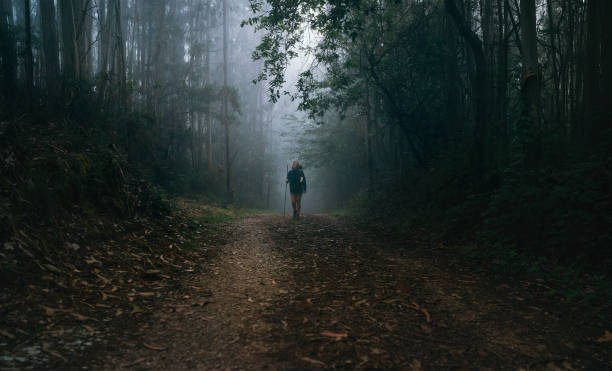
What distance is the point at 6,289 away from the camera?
115 inches

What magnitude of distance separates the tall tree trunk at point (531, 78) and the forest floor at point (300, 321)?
2.47 metres

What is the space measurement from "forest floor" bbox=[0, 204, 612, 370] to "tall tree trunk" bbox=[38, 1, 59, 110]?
5266mm

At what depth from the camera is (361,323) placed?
305cm

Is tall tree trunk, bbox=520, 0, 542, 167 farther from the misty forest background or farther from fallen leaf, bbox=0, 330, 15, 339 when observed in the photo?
fallen leaf, bbox=0, 330, 15, 339

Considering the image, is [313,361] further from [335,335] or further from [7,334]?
[7,334]

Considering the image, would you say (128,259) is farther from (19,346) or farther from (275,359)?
(275,359)

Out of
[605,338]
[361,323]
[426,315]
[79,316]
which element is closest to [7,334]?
[79,316]

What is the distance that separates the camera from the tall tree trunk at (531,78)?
5.63m

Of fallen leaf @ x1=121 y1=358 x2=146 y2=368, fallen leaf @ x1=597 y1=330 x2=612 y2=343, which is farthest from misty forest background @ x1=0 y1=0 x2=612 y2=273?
fallen leaf @ x1=121 y1=358 x2=146 y2=368

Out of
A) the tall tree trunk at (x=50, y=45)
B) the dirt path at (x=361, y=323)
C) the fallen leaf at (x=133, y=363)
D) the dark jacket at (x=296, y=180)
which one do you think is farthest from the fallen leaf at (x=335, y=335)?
the dark jacket at (x=296, y=180)

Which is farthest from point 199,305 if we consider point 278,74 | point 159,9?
point 159,9

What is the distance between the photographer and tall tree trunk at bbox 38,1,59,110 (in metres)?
7.20

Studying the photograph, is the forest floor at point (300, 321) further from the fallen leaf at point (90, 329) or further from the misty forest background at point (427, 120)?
the misty forest background at point (427, 120)

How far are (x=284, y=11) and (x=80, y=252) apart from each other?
25.2ft
